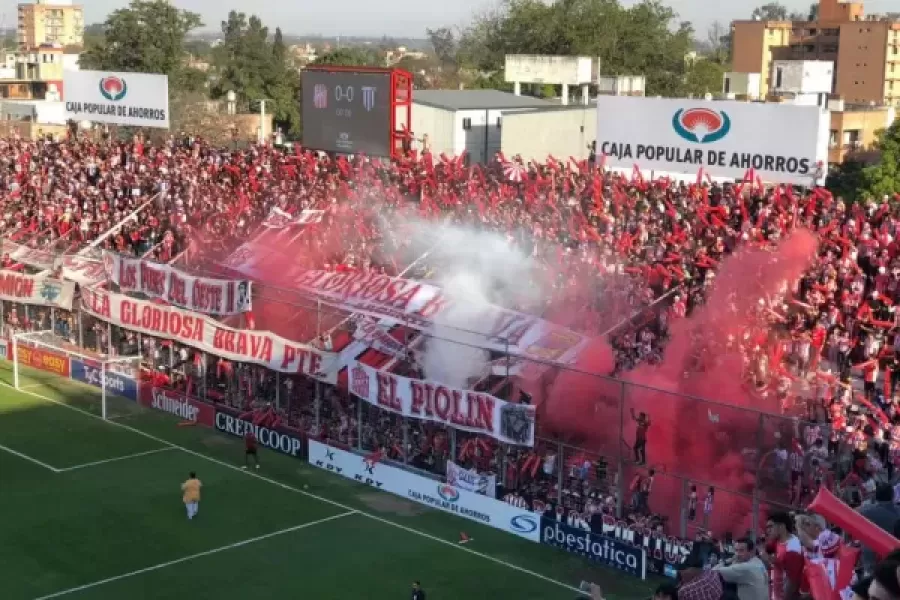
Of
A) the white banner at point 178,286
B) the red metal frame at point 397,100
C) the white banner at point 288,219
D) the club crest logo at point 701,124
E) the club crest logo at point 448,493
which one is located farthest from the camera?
the red metal frame at point 397,100

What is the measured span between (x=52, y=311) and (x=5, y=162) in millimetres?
15091

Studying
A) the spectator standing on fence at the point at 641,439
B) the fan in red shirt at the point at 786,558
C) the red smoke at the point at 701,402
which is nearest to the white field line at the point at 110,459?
the red smoke at the point at 701,402

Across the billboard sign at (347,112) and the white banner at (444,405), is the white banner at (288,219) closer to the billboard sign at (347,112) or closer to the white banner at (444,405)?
the billboard sign at (347,112)

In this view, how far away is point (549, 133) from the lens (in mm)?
53188

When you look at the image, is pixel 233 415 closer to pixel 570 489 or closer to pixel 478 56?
pixel 570 489

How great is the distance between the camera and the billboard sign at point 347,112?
1539 inches

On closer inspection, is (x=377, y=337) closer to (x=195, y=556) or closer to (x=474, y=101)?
(x=195, y=556)

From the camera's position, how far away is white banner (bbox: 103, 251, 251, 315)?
30828mm

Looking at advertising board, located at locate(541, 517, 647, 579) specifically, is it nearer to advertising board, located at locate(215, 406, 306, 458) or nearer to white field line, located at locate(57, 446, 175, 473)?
advertising board, located at locate(215, 406, 306, 458)

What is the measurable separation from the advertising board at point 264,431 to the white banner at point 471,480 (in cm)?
482

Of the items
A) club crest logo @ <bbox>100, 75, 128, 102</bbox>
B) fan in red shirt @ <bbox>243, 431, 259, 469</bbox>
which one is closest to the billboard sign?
fan in red shirt @ <bbox>243, 431, 259, 469</bbox>

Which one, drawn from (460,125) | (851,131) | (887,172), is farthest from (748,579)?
(851,131)

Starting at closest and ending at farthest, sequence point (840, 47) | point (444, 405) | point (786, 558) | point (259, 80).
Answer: point (786, 558)
point (444, 405)
point (259, 80)
point (840, 47)

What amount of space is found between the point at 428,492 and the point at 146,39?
5902cm
